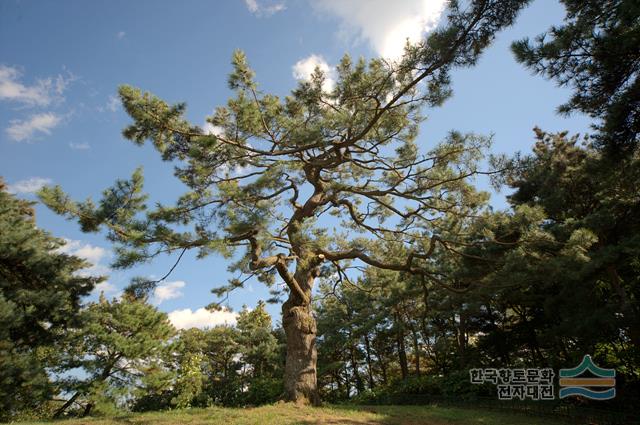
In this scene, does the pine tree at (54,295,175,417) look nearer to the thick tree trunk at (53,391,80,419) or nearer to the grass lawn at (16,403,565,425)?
the thick tree trunk at (53,391,80,419)

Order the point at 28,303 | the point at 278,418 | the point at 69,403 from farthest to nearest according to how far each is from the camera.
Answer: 1. the point at 69,403
2. the point at 28,303
3. the point at 278,418

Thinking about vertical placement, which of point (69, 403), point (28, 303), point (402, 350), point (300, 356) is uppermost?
point (28, 303)

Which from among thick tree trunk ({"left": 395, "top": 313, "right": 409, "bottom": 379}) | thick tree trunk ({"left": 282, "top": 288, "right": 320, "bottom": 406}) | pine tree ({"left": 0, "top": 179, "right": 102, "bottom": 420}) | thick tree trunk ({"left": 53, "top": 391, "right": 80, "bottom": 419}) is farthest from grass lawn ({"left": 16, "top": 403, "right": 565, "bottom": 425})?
thick tree trunk ({"left": 395, "top": 313, "right": 409, "bottom": 379})

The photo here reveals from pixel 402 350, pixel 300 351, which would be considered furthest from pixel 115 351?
pixel 402 350

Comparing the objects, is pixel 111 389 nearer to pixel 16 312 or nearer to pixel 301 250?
pixel 16 312

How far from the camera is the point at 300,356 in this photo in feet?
24.0

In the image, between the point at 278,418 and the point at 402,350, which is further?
the point at 402,350

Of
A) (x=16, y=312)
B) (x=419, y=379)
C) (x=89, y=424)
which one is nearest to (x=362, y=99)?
(x=89, y=424)

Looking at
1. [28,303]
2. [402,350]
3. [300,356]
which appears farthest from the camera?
[402,350]

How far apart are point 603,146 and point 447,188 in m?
3.35

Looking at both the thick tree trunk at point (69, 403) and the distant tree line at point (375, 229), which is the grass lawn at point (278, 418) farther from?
the thick tree trunk at point (69, 403)

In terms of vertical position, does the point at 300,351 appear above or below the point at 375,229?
below

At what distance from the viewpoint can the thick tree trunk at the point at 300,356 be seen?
709cm

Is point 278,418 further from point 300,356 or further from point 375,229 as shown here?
point 375,229
